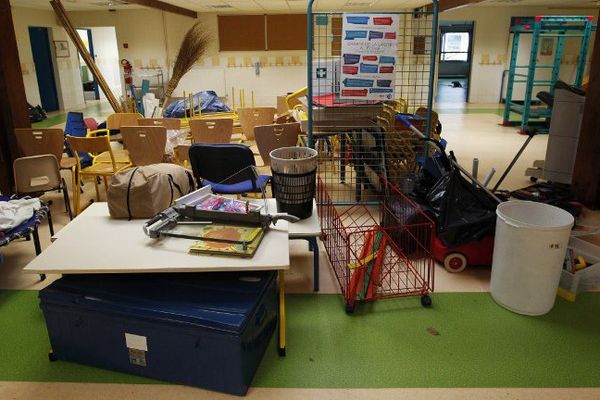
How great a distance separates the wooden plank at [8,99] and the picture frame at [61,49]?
23.7 feet

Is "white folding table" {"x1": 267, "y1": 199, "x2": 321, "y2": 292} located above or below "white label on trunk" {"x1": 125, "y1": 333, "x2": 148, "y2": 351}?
above

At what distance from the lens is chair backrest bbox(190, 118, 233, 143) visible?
478 cm

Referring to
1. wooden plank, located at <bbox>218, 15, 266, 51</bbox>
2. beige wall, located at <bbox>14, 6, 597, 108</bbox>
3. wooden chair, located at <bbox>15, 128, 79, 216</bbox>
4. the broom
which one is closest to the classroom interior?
wooden chair, located at <bbox>15, 128, 79, 216</bbox>

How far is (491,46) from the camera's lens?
1139 centimetres

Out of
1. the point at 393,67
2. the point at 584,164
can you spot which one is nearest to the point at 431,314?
the point at 393,67

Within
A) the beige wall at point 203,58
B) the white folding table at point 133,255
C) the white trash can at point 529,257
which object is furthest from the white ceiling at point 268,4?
the white trash can at point 529,257

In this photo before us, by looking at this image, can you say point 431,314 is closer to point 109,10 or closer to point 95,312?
point 95,312

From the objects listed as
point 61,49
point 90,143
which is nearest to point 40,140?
point 90,143

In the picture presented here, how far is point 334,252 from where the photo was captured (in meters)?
3.47

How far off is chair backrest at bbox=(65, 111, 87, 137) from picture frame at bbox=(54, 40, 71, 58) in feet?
23.2

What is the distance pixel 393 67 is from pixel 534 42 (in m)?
5.14

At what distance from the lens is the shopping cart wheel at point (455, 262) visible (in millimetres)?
3246

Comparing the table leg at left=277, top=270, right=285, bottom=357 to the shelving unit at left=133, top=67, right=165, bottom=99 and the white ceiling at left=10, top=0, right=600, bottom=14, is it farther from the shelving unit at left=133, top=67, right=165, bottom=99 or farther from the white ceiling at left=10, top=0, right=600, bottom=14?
the shelving unit at left=133, top=67, right=165, bottom=99

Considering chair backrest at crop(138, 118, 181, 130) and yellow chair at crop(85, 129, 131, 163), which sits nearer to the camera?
yellow chair at crop(85, 129, 131, 163)
